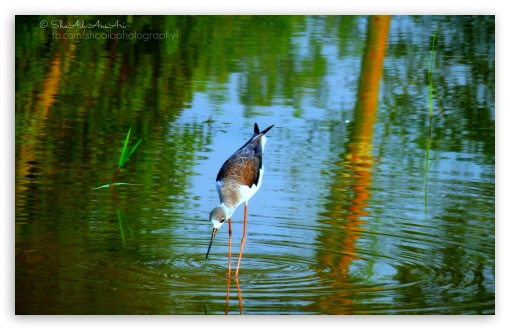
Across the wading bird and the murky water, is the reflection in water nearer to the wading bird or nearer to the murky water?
the murky water

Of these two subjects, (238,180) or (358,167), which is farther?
(358,167)

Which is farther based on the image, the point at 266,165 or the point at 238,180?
the point at 266,165

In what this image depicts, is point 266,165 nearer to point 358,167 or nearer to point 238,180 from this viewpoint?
point 358,167

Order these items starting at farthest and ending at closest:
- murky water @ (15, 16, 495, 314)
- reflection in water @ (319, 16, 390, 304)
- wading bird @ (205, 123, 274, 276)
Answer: reflection in water @ (319, 16, 390, 304) → wading bird @ (205, 123, 274, 276) → murky water @ (15, 16, 495, 314)

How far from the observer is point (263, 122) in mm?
8477

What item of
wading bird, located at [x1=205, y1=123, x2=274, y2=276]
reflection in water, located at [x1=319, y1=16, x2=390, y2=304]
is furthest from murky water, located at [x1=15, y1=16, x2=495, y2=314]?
wading bird, located at [x1=205, y1=123, x2=274, y2=276]

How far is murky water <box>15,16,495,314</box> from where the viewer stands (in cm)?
683

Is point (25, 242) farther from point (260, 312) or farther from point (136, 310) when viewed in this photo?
point (260, 312)

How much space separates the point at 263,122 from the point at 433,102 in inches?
47.8

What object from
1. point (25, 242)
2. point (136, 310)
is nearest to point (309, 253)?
point (136, 310)

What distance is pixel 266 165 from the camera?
8.36 meters

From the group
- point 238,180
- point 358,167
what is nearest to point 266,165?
point 358,167

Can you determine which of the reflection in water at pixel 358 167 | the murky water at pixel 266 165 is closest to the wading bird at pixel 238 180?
the murky water at pixel 266 165

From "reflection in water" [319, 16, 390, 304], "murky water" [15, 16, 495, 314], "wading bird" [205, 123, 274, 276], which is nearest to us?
"murky water" [15, 16, 495, 314]
